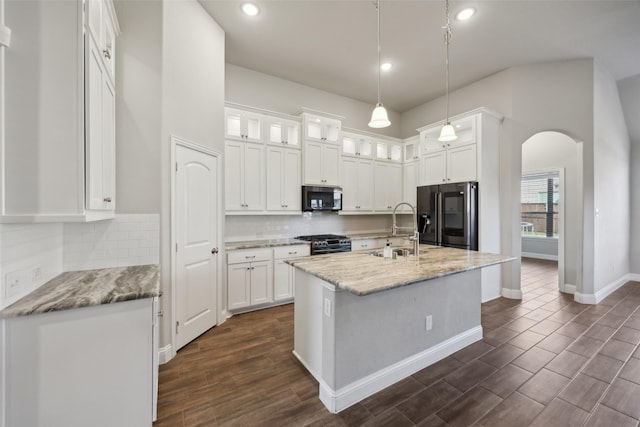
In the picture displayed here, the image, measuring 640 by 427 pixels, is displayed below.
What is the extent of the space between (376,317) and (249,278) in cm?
206

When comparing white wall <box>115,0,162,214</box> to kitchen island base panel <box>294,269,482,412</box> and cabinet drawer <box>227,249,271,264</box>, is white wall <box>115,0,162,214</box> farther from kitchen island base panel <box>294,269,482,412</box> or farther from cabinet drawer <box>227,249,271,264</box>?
kitchen island base panel <box>294,269,482,412</box>

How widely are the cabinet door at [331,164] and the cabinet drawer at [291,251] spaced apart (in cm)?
122

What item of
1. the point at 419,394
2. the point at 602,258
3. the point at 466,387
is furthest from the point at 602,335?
the point at 419,394

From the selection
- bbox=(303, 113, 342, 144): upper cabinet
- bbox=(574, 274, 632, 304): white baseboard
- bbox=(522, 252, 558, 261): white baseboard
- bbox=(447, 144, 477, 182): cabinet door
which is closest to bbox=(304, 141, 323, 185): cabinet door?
bbox=(303, 113, 342, 144): upper cabinet

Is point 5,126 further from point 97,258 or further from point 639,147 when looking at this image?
point 639,147

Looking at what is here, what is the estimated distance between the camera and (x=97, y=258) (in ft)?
7.37

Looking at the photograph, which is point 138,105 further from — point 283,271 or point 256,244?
point 283,271

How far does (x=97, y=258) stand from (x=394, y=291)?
2.51 meters

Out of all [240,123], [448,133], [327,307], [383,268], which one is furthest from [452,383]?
[240,123]

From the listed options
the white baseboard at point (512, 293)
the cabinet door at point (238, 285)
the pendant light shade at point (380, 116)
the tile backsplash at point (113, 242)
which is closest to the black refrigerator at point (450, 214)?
the white baseboard at point (512, 293)

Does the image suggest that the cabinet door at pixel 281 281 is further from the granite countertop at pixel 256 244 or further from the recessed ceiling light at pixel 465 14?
the recessed ceiling light at pixel 465 14

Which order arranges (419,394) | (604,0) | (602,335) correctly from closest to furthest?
(419,394)
(604,0)
(602,335)

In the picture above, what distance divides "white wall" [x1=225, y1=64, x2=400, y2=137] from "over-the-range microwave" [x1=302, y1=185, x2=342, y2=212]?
1462 millimetres

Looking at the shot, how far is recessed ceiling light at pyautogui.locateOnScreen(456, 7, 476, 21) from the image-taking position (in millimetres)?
2959
